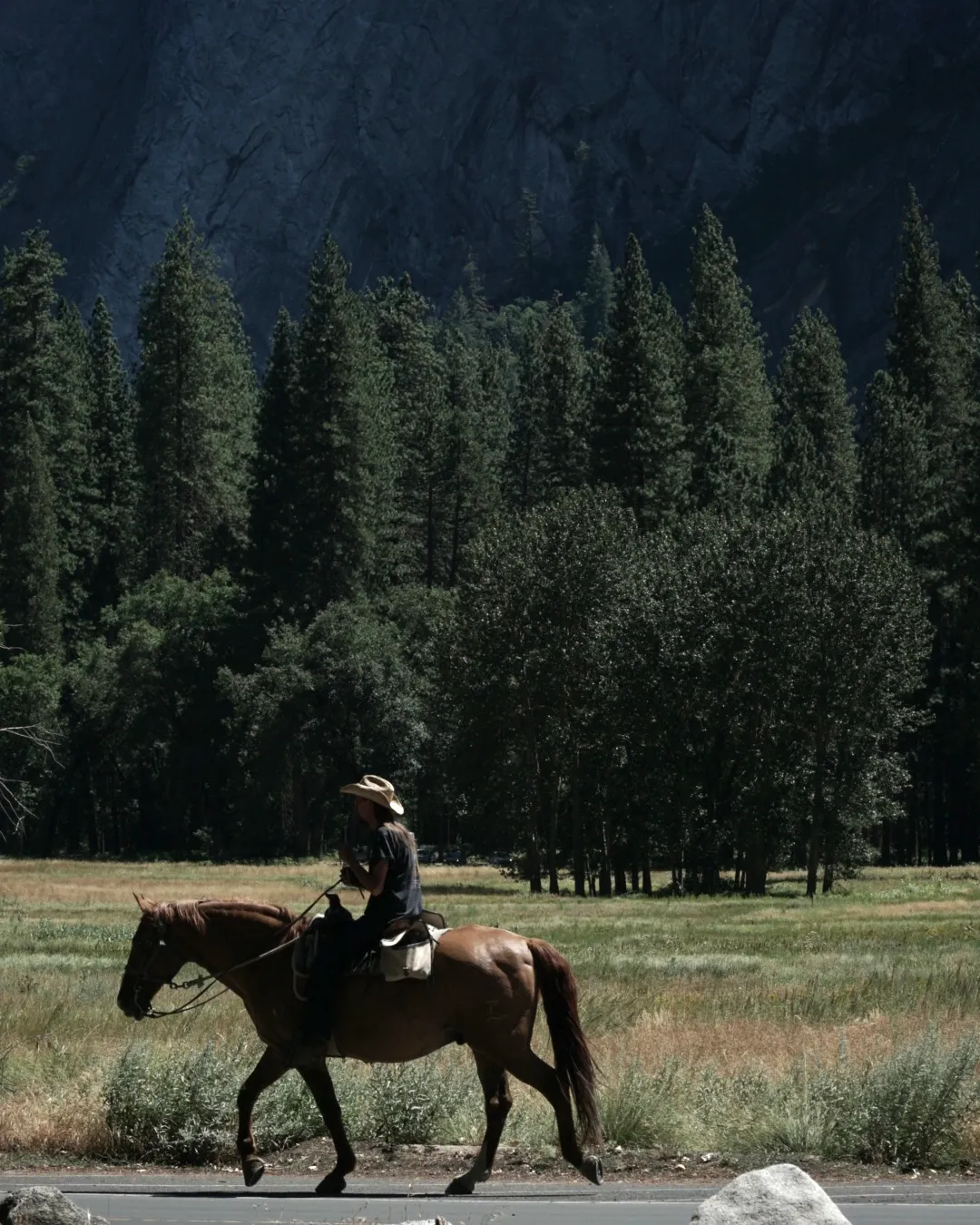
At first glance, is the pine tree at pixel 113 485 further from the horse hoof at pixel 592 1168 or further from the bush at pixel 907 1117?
the horse hoof at pixel 592 1168

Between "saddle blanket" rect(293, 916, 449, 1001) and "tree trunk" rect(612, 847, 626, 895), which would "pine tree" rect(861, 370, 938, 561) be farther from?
"saddle blanket" rect(293, 916, 449, 1001)

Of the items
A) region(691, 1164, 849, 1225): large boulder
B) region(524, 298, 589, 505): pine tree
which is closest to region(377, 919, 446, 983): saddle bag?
region(691, 1164, 849, 1225): large boulder

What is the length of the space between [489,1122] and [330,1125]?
1120 millimetres

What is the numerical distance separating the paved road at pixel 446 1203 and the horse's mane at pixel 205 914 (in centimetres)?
182

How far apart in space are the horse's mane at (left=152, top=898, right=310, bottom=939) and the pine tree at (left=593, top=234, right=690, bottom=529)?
74.6 m

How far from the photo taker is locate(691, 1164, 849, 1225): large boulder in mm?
9984

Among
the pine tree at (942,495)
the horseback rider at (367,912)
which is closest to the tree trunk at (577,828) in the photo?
the pine tree at (942,495)

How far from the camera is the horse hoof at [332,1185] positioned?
13.3 metres

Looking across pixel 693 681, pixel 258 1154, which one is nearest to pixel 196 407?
pixel 693 681

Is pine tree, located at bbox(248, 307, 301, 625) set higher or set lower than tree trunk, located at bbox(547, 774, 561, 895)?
higher

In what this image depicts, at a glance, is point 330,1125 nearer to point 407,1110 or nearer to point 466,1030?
point 466,1030

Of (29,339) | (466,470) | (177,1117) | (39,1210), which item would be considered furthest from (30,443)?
(39,1210)

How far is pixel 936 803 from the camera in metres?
86.9

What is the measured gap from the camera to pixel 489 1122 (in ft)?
44.0
